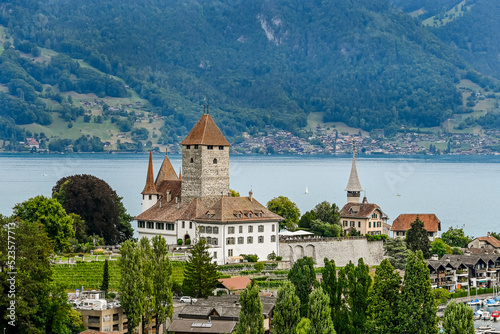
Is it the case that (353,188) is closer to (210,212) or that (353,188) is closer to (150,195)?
(150,195)

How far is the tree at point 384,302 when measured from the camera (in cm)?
5250

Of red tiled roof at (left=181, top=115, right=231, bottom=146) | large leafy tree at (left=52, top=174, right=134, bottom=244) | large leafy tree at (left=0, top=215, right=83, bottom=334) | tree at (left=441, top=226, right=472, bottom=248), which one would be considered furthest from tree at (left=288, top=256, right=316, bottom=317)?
tree at (left=441, top=226, right=472, bottom=248)

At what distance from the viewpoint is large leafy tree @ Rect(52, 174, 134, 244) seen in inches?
3516

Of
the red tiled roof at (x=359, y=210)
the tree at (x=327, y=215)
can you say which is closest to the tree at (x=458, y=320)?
the tree at (x=327, y=215)

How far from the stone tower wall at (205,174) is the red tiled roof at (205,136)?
0.40m

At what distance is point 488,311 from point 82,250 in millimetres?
32740

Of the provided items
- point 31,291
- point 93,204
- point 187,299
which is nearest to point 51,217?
point 93,204

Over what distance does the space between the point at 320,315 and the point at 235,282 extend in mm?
17836

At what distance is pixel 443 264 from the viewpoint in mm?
87250

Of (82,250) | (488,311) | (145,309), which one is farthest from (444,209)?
(145,309)

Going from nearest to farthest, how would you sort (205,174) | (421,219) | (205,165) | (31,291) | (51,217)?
(31,291) < (51,217) < (205,174) < (205,165) < (421,219)

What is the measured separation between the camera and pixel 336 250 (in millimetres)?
89438

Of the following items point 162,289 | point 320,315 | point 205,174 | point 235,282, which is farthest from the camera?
point 205,174

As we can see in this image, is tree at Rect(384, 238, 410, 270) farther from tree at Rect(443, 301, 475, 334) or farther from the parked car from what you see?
tree at Rect(443, 301, 475, 334)
